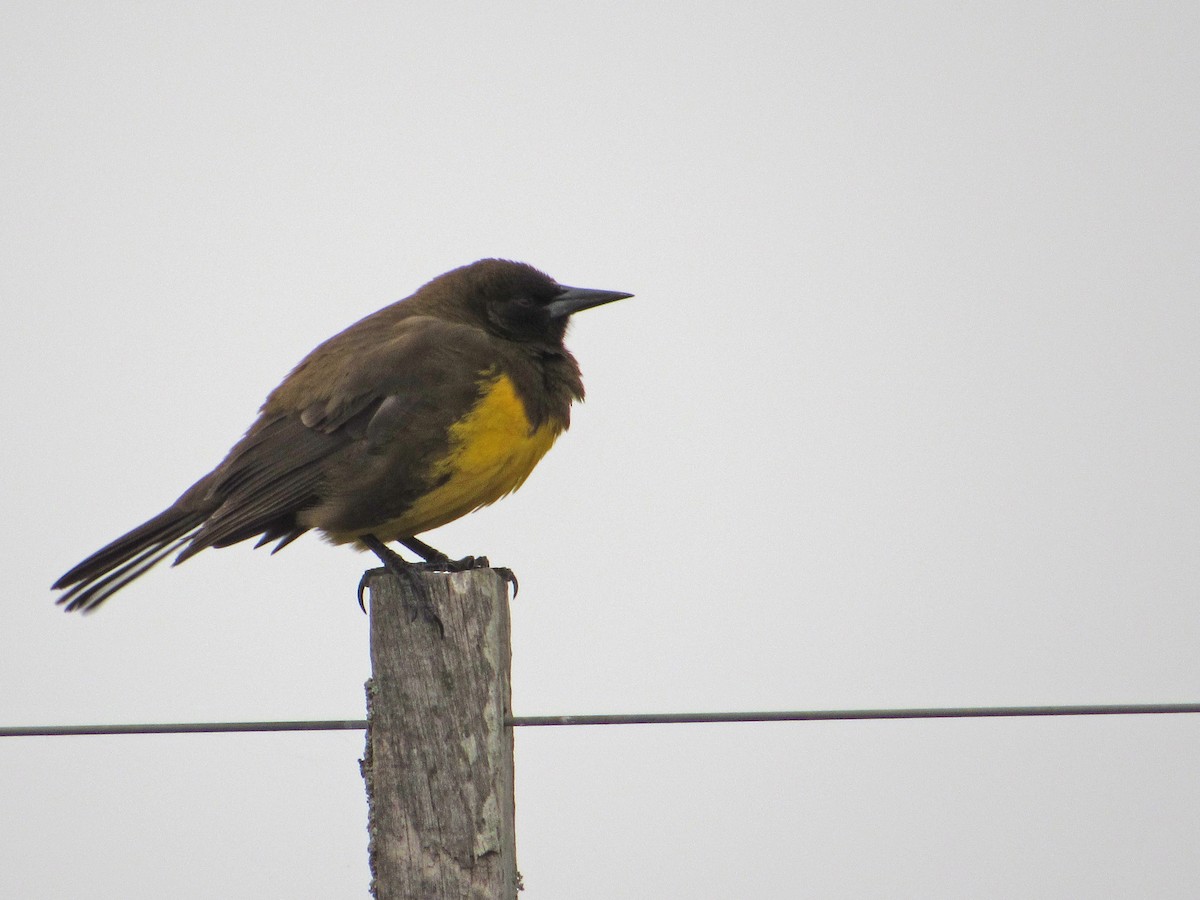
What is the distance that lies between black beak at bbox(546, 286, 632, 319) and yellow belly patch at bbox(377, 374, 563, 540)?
2.13ft

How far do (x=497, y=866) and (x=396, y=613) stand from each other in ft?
1.85

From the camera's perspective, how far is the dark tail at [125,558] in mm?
4371

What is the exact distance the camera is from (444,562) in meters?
4.07

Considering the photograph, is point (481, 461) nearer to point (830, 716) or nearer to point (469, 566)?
point (469, 566)

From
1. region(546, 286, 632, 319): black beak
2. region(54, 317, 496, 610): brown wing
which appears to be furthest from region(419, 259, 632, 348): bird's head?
region(54, 317, 496, 610): brown wing

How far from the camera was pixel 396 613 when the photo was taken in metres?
2.92

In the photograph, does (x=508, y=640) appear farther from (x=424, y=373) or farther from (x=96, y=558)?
(x=96, y=558)

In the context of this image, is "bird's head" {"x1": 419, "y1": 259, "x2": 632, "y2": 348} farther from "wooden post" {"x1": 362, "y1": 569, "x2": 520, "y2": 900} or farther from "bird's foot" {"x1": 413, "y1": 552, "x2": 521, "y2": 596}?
"wooden post" {"x1": 362, "y1": 569, "x2": 520, "y2": 900}

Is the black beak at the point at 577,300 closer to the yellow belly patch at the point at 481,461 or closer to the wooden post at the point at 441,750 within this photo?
the yellow belly patch at the point at 481,461

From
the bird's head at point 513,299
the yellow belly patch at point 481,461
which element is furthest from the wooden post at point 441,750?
the bird's head at point 513,299

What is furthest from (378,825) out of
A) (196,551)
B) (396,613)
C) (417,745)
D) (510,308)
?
(510,308)

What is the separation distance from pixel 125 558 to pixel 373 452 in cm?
89

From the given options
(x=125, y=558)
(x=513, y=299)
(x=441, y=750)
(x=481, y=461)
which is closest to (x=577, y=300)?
(x=513, y=299)

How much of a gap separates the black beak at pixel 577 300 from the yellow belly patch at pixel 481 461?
65 cm
